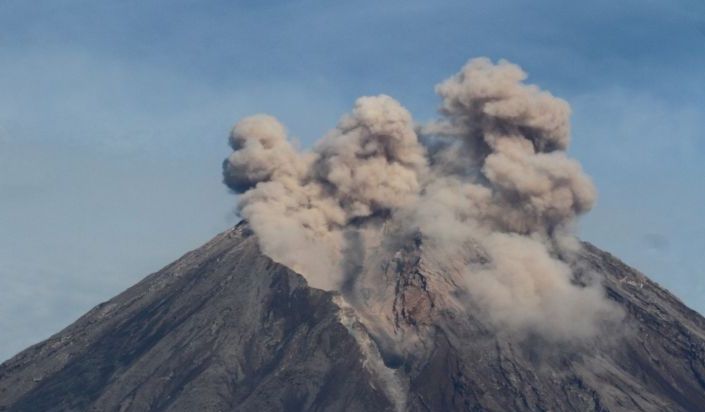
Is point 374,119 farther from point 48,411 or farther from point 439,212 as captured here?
point 48,411

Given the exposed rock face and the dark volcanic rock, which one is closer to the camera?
the dark volcanic rock

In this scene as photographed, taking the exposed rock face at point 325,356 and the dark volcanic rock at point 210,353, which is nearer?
A: the dark volcanic rock at point 210,353

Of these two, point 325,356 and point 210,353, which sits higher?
point 325,356

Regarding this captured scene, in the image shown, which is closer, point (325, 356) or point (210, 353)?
point (325, 356)
